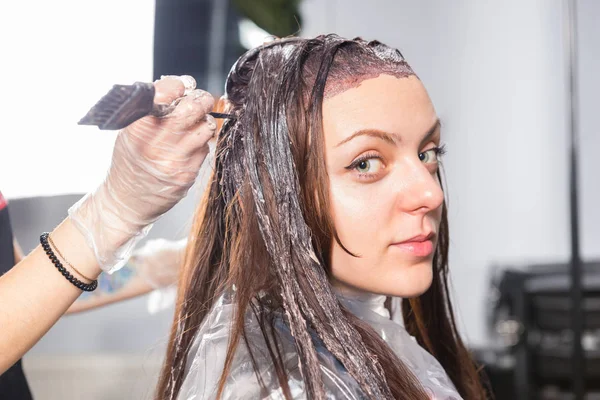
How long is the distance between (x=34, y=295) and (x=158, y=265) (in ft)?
1.82

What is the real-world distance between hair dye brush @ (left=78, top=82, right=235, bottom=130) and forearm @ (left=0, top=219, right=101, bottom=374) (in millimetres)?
174

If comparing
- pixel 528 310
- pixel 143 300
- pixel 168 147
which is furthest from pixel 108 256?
pixel 528 310

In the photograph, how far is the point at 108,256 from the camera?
86 centimetres

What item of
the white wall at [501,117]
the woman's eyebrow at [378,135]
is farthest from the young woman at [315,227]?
the white wall at [501,117]

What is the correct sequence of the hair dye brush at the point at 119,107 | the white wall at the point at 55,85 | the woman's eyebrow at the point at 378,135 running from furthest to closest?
the white wall at the point at 55,85, the woman's eyebrow at the point at 378,135, the hair dye brush at the point at 119,107

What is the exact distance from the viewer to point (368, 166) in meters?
0.92

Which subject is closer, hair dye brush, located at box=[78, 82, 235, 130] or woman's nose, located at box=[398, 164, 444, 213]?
hair dye brush, located at box=[78, 82, 235, 130]

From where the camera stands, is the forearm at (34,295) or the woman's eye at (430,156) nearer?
the forearm at (34,295)

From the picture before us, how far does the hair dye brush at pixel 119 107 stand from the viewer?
0.75 meters

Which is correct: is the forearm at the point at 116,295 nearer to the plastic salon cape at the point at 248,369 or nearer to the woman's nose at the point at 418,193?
the plastic salon cape at the point at 248,369

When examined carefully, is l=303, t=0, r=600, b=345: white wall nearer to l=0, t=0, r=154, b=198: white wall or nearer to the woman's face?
l=0, t=0, r=154, b=198: white wall

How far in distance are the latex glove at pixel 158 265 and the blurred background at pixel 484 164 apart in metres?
0.45

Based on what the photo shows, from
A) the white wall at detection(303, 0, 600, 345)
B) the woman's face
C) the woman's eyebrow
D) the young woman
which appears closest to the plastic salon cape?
the young woman

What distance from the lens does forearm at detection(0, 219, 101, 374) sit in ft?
2.66
